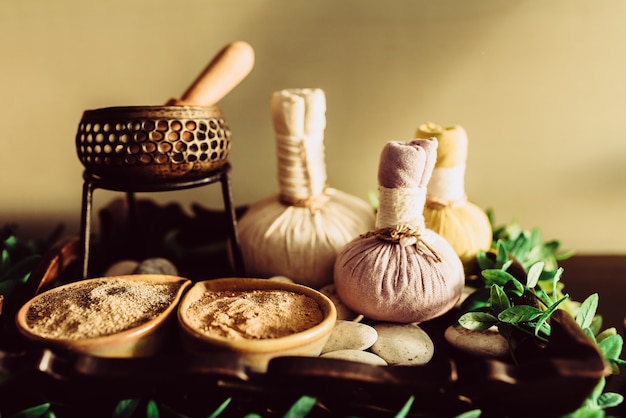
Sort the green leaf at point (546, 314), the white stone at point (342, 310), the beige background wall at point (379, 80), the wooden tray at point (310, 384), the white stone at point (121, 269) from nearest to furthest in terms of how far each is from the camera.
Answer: the wooden tray at point (310, 384) → the green leaf at point (546, 314) → the white stone at point (342, 310) → the white stone at point (121, 269) → the beige background wall at point (379, 80)

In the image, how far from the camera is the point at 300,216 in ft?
2.24

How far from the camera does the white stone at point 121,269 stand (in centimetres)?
74

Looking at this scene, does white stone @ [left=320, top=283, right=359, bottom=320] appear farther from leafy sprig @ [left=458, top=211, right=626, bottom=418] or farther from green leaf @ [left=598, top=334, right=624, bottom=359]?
green leaf @ [left=598, top=334, right=624, bottom=359]

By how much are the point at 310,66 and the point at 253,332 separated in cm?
58

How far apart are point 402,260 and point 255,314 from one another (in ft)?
0.60

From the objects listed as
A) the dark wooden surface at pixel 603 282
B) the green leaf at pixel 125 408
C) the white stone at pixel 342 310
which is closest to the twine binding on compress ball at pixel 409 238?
the white stone at pixel 342 310

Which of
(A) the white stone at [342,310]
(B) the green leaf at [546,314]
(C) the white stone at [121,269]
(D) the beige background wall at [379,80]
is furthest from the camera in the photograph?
(D) the beige background wall at [379,80]

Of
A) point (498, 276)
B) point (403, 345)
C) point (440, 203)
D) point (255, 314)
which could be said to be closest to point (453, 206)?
point (440, 203)

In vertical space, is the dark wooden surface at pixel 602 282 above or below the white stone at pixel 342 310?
below

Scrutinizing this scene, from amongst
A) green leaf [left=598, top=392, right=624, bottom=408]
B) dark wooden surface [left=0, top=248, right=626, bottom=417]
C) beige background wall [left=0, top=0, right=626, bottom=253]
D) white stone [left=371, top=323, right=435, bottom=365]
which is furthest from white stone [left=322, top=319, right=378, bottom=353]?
beige background wall [left=0, top=0, right=626, bottom=253]

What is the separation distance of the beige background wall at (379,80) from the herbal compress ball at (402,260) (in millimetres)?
359

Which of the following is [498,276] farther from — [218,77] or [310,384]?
[218,77]

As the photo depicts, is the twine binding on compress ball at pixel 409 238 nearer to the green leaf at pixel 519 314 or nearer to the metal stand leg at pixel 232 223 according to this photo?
the green leaf at pixel 519 314

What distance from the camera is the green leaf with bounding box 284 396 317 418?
0.40 meters
